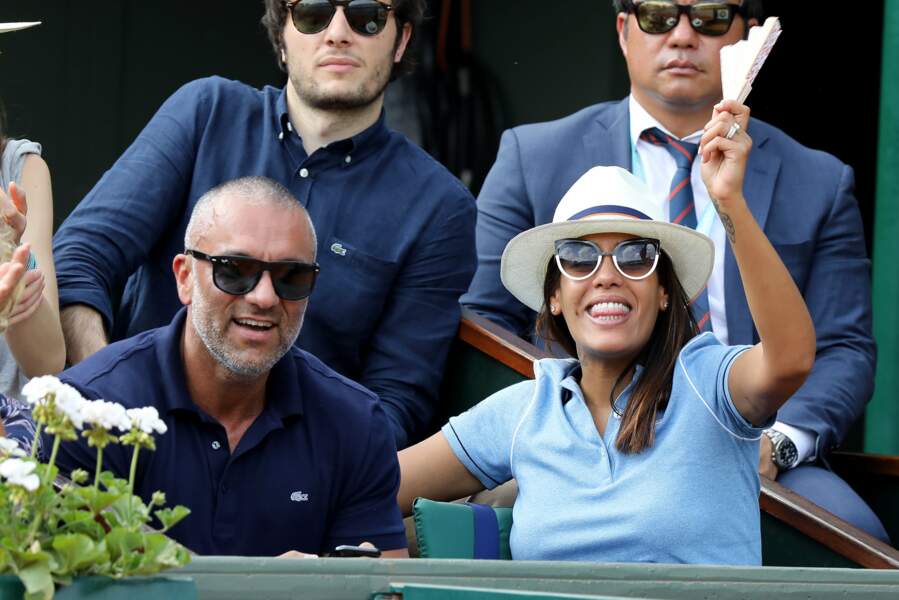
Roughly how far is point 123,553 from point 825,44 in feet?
17.2

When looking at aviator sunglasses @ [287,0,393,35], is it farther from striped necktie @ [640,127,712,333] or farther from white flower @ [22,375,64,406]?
white flower @ [22,375,64,406]

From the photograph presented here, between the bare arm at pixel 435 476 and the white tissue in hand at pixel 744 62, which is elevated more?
the white tissue in hand at pixel 744 62

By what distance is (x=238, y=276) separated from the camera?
10.1ft

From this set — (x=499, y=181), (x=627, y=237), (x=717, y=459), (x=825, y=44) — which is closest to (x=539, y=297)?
(x=627, y=237)

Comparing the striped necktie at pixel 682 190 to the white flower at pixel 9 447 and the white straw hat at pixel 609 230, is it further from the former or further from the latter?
the white flower at pixel 9 447

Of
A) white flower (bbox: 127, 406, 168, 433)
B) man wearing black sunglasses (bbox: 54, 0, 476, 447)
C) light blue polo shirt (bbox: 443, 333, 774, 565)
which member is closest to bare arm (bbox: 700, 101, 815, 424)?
light blue polo shirt (bbox: 443, 333, 774, 565)

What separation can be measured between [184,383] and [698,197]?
166 centimetres

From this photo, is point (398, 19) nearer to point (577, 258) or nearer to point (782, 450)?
point (577, 258)

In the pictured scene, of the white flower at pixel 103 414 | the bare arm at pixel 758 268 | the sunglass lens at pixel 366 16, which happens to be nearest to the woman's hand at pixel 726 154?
the bare arm at pixel 758 268

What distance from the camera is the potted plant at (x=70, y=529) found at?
1930mm

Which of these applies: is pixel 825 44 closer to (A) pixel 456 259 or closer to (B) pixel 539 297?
(A) pixel 456 259

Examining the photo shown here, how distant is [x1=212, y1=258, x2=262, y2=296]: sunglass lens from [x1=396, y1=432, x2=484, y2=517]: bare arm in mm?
548

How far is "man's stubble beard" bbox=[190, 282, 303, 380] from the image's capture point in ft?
10.1

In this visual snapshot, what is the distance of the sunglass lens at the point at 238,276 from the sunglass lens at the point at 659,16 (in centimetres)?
167
